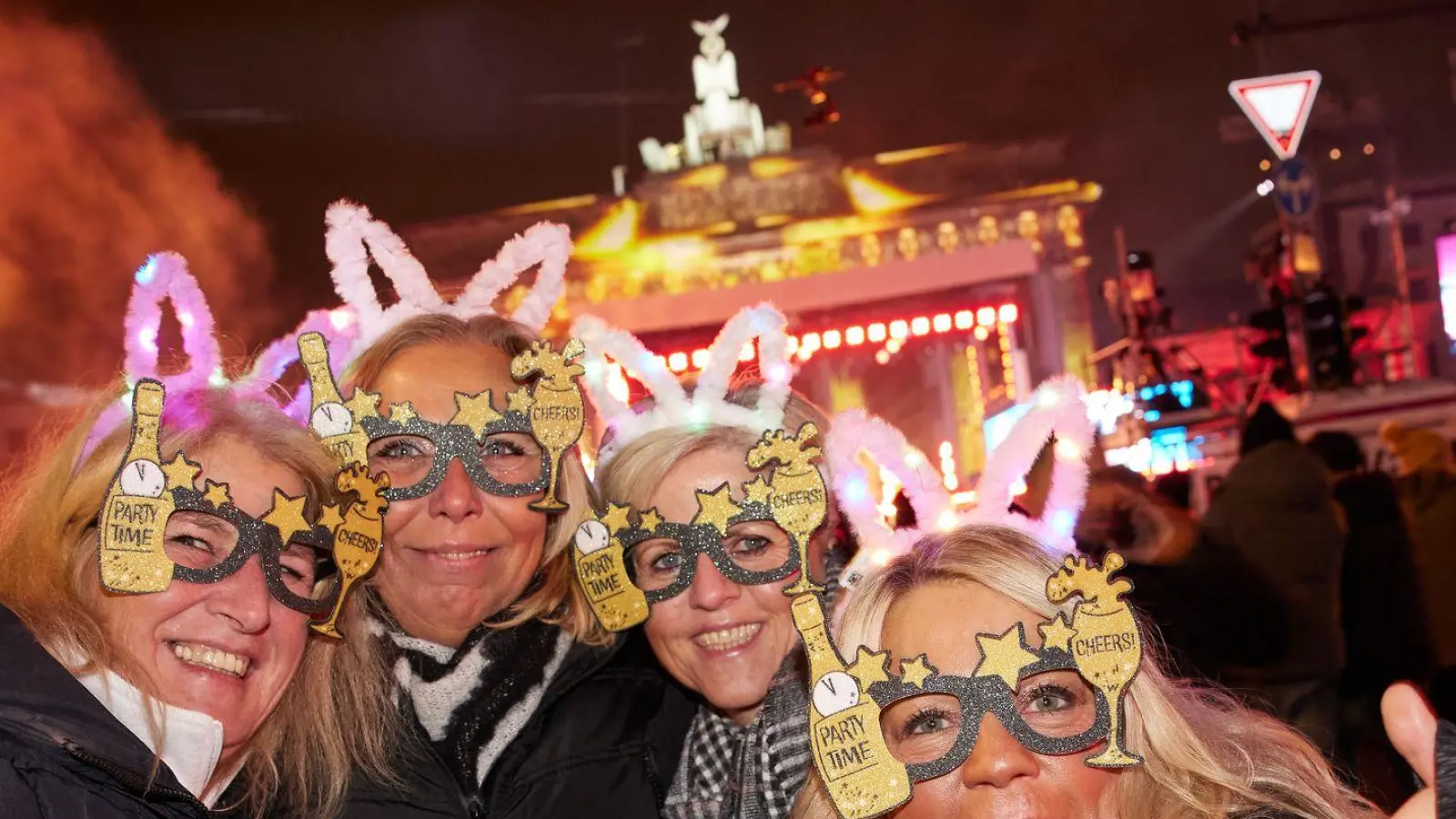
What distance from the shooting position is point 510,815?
2852 mm

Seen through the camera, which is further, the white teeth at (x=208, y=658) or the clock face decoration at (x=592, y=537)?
the clock face decoration at (x=592, y=537)

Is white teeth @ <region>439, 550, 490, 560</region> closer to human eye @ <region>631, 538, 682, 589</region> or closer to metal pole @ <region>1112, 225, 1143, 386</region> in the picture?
human eye @ <region>631, 538, 682, 589</region>

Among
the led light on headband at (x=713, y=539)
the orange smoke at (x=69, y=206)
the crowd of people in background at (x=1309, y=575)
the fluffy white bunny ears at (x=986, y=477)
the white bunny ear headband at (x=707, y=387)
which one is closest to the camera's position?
the fluffy white bunny ears at (x=986, y=477)

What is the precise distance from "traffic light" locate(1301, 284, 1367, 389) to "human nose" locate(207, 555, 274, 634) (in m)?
9.82

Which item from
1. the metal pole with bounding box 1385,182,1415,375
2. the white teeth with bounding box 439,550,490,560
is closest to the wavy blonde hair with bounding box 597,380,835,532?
the white teeth with bounding box 439,550,490,560

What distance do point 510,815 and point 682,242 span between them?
16379 mm

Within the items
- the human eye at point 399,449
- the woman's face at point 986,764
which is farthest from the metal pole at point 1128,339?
the woman's face at point 986,764

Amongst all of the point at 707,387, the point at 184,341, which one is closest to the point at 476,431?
the point at 707,387

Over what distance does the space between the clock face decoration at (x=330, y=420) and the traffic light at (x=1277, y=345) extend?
1009 centimetres

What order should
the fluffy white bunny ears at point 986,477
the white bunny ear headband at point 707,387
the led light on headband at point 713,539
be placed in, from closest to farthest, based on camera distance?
1. the fluffy white bunny ears at point 986,477
2. the led light on headband at point 713,539
3. the white bunny ear headband at point 707,387

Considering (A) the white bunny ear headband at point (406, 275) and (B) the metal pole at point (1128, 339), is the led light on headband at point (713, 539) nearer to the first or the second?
(A) the white bunny ear headband at point (406, 275)

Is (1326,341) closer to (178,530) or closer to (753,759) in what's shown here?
(753,759)

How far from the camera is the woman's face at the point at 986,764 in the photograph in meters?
1.98

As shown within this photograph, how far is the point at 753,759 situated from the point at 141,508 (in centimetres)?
134
